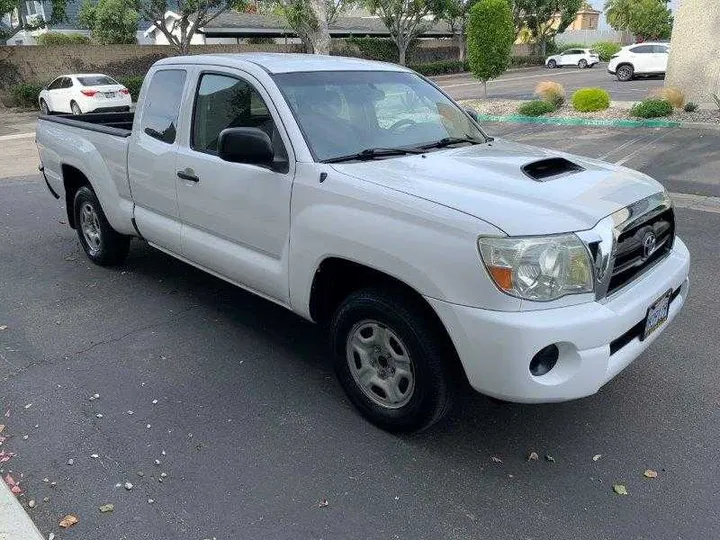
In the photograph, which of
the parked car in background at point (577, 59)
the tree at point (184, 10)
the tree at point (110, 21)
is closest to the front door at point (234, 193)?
the tree at point (184, 10)

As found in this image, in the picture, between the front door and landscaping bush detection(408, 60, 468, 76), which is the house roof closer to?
landscaping bush detection(408, 60, 468, 76)

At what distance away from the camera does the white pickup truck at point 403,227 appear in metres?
2.62

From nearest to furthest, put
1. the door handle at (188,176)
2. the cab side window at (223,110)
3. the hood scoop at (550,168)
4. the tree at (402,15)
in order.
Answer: the hood scoop at (550,168) → the cab side window at (223,110) → the door handle at (188,176) → the tree at (402,15)

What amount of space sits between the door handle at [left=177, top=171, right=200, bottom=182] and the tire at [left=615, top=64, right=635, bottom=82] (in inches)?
1169

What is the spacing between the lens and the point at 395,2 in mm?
38250

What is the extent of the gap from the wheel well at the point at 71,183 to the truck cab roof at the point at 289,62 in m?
2.05

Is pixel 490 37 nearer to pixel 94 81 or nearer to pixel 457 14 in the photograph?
pixel 94 81

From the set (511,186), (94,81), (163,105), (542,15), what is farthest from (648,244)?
→ (542,15)

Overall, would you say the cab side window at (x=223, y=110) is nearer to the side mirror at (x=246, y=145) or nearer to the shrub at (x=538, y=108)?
the side mirror at (x=246, y=145)

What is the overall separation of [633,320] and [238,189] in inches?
90.2

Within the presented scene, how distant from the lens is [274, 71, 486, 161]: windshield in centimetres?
354

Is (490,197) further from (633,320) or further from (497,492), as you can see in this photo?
(497,492)

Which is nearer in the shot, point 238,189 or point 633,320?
point 633,320

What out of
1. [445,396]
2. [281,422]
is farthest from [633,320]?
[281,422]
